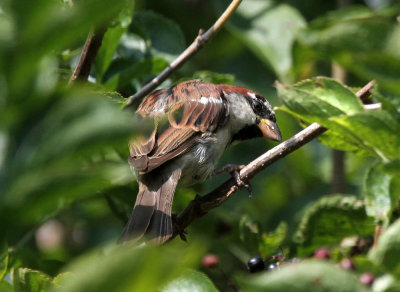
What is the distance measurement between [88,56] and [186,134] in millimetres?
1005

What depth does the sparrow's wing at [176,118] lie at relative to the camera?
312 centimetres

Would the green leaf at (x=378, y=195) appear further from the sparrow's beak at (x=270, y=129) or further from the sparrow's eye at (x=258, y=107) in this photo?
the sparrow's eye at (x=258, y=107)

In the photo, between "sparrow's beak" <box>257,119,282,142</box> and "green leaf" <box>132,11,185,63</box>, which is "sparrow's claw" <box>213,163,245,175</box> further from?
"green leaf" <box>132,11,185,63</box>

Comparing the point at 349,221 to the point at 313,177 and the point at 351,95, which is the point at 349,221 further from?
the point at 313,177

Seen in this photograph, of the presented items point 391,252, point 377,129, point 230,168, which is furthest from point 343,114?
point 230,168

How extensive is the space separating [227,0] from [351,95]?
8.86ft

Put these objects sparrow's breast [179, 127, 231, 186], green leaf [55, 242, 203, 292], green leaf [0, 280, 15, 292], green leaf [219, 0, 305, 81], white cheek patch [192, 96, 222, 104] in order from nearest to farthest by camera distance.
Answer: green leaf [55, 242, 203, 292] → green leaf [0, 280, 15, 292] → sparrow's breast [179, 127, 231, 186] → white cheek patch [192, 96, 222, 104] → green leaf [219, 0, 305, 81]

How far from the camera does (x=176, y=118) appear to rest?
11.1ft

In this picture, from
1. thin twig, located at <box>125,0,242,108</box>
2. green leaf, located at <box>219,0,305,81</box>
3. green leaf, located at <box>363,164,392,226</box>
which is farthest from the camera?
green leaf, located at <box>219,0,305,81</box>

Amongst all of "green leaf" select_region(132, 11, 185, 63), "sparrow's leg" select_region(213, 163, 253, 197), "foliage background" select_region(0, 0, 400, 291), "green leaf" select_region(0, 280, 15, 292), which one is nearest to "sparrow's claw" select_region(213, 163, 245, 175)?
"sparrow's leg" select_region(213, 163, 253, 197)

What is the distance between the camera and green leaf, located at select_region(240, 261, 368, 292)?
83cm

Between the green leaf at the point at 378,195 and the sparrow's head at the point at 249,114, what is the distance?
59.8 inches

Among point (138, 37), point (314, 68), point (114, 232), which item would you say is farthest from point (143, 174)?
point (314, 68)

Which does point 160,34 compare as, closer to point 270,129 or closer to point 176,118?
point 176,118
